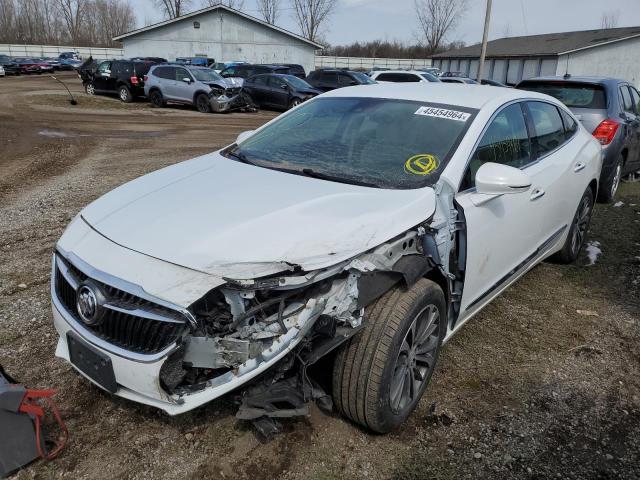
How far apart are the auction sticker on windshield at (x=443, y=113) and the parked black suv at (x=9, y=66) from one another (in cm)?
4253

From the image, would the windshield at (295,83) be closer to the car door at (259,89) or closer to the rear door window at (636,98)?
the car door at (259,89)

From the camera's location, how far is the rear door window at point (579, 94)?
7027mm

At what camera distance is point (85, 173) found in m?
8.27

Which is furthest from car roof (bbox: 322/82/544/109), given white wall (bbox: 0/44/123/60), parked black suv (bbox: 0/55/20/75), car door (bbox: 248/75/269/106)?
white wall (bbox: 0/44/123/60)

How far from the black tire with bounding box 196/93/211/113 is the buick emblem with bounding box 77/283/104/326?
1666 cm

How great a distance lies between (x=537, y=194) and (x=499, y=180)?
942 millimetres

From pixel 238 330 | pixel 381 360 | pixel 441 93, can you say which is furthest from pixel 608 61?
pixel 238 330

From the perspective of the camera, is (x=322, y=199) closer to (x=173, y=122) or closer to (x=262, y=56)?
(x=173, y=122)

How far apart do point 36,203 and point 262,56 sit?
119 feet

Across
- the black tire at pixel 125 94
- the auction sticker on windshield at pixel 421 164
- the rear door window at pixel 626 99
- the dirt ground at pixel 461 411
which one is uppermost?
the rear door window at pixel 626 99

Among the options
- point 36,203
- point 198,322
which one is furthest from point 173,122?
point 198,322

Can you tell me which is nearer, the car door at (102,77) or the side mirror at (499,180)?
the side mirror at (499,180)

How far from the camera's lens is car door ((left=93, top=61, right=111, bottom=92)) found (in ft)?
69.3

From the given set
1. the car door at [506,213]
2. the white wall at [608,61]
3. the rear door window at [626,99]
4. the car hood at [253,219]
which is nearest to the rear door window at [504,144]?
the car door at [506,213]
